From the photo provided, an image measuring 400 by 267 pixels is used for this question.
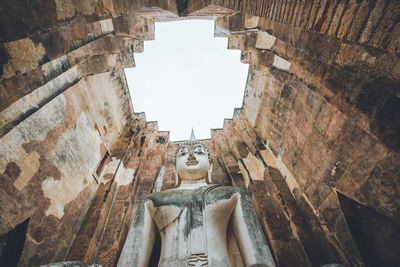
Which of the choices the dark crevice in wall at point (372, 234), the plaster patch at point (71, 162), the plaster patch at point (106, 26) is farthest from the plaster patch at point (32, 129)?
the dark crevice in wall at point (372, 234)

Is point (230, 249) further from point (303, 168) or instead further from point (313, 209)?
point (303, 168)

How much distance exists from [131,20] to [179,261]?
482 centimetres

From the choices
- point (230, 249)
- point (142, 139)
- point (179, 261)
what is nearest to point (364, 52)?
point (230, 249)

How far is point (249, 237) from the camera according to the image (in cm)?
231

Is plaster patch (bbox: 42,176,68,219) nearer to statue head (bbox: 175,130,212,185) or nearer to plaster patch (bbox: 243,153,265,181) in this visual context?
statue head (bbox: 175,130,212,185)

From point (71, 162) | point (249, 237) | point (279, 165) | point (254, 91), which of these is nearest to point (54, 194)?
point (71, 162)

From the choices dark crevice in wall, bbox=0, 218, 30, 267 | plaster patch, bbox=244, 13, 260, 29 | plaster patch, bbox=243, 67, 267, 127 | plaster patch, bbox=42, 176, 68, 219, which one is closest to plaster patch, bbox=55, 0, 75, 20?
plaster patch, bbox=42, 176, 68, 219

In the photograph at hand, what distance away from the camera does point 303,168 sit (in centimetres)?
369

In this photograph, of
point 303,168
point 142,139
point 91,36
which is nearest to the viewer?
point 91,36

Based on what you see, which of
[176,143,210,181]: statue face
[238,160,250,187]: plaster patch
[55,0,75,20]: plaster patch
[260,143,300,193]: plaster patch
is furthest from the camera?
[238,160,250,187]: plaster patch

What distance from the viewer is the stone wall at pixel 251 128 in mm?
2066

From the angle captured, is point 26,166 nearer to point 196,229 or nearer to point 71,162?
point 71,162

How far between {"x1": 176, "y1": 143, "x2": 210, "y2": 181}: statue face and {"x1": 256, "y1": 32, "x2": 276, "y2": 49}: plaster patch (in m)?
2.79

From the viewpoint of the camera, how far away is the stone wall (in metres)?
2.07
